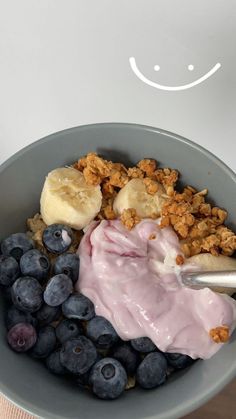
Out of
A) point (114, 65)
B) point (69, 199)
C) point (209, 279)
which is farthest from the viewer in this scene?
point (114, 65)

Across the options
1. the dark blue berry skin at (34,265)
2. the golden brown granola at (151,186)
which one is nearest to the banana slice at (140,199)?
the golden brown granola at (151,186)

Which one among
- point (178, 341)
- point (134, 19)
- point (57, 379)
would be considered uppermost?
point (134, 19)

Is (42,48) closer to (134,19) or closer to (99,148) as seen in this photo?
(134,19)

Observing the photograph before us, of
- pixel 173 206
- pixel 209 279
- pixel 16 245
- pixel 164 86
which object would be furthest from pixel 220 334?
pixel 164 86

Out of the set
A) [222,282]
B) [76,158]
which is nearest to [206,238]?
[222,282]

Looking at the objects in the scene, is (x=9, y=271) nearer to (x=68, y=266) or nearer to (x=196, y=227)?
A: (x=68, y=266)

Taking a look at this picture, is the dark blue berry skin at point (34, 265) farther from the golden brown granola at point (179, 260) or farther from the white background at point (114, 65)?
the white background at point (114, 65)

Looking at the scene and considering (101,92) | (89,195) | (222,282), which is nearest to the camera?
(222,282)
